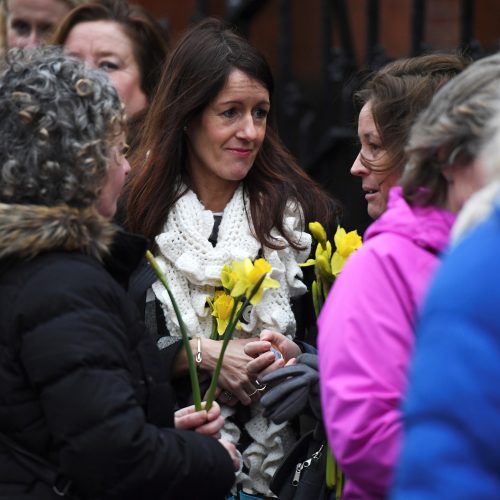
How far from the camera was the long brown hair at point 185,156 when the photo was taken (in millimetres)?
3430

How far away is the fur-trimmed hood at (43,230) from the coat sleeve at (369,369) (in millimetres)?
572

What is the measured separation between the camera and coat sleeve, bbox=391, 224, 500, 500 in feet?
4.33

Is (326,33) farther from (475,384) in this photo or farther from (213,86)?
(475,384)

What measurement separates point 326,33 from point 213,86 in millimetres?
3489

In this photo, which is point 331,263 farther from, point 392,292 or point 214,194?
point 392,292

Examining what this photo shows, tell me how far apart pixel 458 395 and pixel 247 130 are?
2.20 m

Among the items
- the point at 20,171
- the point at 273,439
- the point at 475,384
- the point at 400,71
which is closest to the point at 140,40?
the point at 400,71

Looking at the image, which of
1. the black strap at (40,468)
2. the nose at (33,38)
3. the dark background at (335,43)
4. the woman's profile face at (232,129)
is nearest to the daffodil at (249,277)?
the black strap at (40,468)

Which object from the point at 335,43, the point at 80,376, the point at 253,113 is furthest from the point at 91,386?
the point at 335,43

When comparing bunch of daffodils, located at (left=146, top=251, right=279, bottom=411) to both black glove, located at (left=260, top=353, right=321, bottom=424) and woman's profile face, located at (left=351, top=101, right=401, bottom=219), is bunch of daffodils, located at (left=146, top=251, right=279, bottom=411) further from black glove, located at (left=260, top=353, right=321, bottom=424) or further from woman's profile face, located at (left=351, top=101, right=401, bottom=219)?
woman's profile face, located at (left=351, top=101, right=401, bottom=219)

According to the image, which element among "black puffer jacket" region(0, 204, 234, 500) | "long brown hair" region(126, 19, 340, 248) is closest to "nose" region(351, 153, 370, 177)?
"long brown hair" region(126, 19, 340, 248)

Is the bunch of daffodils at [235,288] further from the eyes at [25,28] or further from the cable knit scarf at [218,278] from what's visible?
the eyes at [25,28]

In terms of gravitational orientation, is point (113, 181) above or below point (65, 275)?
above

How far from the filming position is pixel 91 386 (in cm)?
217
